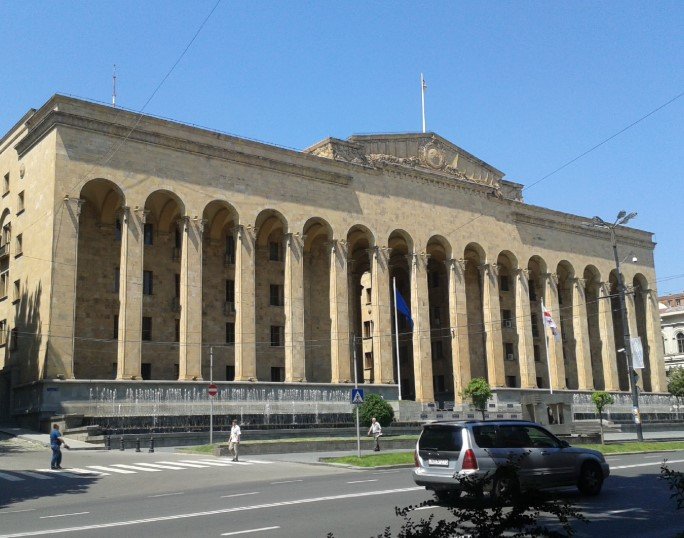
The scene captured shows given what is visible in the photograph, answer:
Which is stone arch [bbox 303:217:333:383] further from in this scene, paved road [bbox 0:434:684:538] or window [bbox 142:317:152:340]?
paved road [bbox 0:434:684:538]

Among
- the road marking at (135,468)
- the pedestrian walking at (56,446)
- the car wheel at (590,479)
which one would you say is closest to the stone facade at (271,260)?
the road marking at (135,468)

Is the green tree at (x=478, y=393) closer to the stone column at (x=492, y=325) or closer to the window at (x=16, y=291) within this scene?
the stone column at (x=492, y=325)

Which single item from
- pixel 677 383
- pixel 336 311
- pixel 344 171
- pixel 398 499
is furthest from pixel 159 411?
pixel 677 383

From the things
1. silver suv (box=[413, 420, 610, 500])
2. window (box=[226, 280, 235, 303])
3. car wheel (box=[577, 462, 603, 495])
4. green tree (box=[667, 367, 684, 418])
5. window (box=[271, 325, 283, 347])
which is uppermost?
window (box=[226, 280, 235, 303])

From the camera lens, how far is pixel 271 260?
169ft

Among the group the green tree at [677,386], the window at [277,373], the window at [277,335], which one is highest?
the window at [277,335]

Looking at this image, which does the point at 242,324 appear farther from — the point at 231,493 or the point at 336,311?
the point at 231,493

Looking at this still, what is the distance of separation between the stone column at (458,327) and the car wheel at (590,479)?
121 ft

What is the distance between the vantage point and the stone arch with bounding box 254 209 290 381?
48.8 m

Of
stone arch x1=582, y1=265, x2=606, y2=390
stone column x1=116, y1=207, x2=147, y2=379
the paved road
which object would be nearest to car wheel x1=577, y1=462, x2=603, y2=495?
the paved road

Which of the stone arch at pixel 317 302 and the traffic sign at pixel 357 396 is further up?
the stone arch at pixel 317 302

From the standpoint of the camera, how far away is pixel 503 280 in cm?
6278

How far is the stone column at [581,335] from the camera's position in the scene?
6028cm

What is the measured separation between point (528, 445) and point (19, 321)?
111 ft
